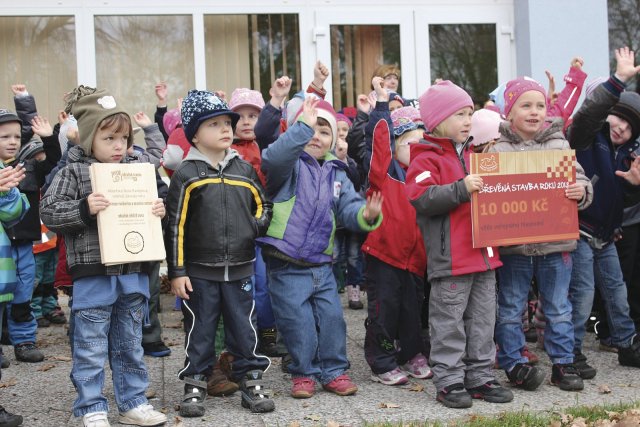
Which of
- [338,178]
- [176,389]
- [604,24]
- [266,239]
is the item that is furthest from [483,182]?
[604,24]

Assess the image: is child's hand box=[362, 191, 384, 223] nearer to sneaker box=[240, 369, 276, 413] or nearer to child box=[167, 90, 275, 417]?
child box=[167, 90, 275, 417]

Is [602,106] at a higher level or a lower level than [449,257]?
higher

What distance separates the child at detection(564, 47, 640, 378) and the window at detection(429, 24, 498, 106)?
523cm

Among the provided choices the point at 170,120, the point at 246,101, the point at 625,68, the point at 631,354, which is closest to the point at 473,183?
the point at 625,68

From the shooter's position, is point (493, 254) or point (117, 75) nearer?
point (493, 254)

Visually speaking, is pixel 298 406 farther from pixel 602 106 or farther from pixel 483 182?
pixel 602 106

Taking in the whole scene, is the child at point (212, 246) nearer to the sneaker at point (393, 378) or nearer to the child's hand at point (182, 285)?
the child's hand at point (182, 285)

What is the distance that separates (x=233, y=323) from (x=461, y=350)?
1.39m

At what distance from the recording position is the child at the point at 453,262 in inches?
192

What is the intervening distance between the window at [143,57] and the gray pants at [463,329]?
6650 millimetres

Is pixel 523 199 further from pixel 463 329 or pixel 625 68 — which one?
pixel 625 68

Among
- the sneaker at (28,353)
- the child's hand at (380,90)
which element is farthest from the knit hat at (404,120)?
the sneaker at (28,353)

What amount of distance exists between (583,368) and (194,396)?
103 inches

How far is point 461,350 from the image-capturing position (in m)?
4.95
